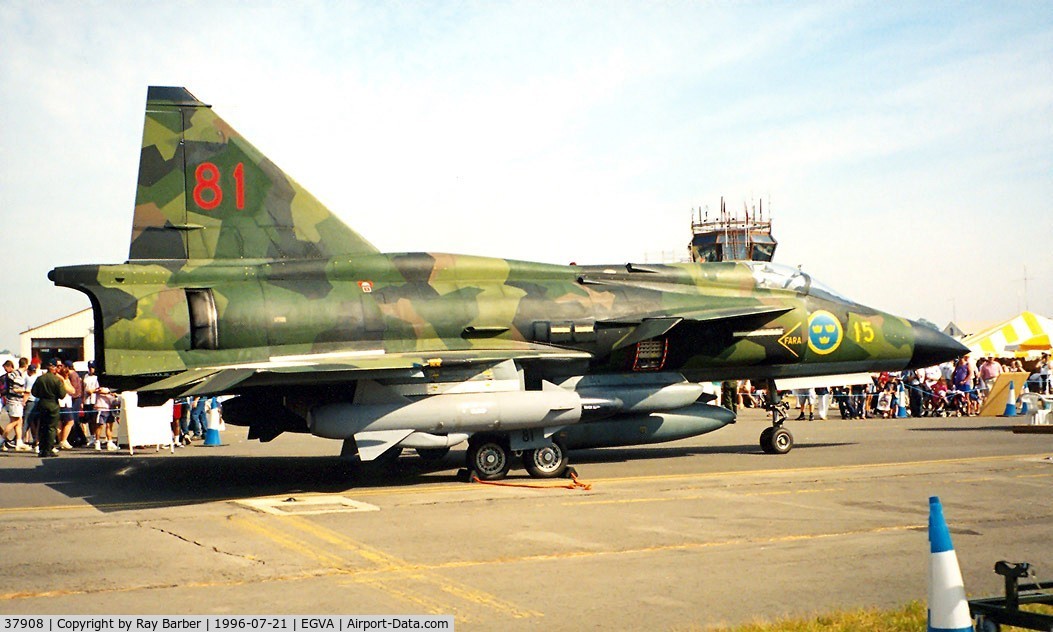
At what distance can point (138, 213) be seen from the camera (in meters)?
14.1

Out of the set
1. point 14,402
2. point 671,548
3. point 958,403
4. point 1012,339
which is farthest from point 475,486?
point 1012,339

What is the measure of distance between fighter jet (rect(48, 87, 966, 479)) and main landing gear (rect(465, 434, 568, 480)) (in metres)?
0.02

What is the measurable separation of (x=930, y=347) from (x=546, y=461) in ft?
24.5

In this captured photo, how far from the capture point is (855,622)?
651 cm

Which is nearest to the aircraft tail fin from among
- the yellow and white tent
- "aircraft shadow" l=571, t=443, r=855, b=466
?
"aircraft shadow" l=571, t=443, r=855, b=466

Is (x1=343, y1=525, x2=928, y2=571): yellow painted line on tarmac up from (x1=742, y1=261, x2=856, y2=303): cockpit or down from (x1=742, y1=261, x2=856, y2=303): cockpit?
down

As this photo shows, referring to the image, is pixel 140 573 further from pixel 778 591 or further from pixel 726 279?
pixel 726 279

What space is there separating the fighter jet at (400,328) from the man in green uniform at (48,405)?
18.9 feet

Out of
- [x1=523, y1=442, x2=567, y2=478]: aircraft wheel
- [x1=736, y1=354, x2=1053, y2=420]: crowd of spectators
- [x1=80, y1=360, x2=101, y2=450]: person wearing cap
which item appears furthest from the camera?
[x1=736, y1=354, x2=1053, y2=420]: crowd of spectators

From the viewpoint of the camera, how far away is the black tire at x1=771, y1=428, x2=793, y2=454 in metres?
17.4

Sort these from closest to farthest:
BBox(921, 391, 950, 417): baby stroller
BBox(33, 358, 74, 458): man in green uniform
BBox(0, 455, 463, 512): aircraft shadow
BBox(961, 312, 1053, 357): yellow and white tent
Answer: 1. BBox(0, 455, 463, 512): aircraft shadow
2. BBox(33, 358, 74, 458): man in green uniform
3. BBox(921, 391, 950, 417): baby stroller
4. BBox(961, 312, 1053, 357): yellow and white tent

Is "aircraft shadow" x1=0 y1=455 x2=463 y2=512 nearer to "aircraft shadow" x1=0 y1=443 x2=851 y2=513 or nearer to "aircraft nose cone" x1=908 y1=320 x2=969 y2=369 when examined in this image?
"aircraft shadow" x1=0 y1=443 x2=851 y2=513

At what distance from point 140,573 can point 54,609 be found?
1.17 metres

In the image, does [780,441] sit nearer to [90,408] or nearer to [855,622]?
[855,622]
